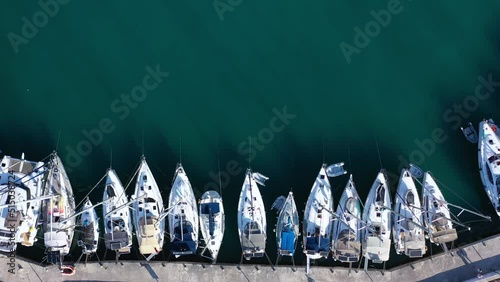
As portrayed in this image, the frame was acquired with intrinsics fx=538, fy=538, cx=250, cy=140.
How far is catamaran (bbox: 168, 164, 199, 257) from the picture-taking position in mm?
31469

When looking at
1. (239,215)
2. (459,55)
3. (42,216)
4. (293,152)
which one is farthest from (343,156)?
(42,216)

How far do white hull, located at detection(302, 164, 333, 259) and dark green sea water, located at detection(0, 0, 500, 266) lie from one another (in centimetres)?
110

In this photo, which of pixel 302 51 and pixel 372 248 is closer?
pixel 372 248

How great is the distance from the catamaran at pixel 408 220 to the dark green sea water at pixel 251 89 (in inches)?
49.3

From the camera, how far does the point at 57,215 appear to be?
31.6 m

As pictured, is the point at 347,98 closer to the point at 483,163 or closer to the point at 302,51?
the point at 302,51

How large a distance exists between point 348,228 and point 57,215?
56.2 feet

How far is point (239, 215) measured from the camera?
3212 cm

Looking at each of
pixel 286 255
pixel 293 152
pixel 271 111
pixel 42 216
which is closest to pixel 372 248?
pixel 286 255

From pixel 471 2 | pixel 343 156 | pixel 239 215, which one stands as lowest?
pixel 239 215

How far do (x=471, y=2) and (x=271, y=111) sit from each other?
14347mm

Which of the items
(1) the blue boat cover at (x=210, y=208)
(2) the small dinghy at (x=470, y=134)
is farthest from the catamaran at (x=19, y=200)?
(2) the small dinghy at (x=470, y=134)

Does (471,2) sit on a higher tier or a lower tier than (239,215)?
higher

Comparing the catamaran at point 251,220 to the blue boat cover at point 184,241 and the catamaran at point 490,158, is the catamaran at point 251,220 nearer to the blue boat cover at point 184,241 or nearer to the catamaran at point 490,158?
the blue boat cover at point 184,241
